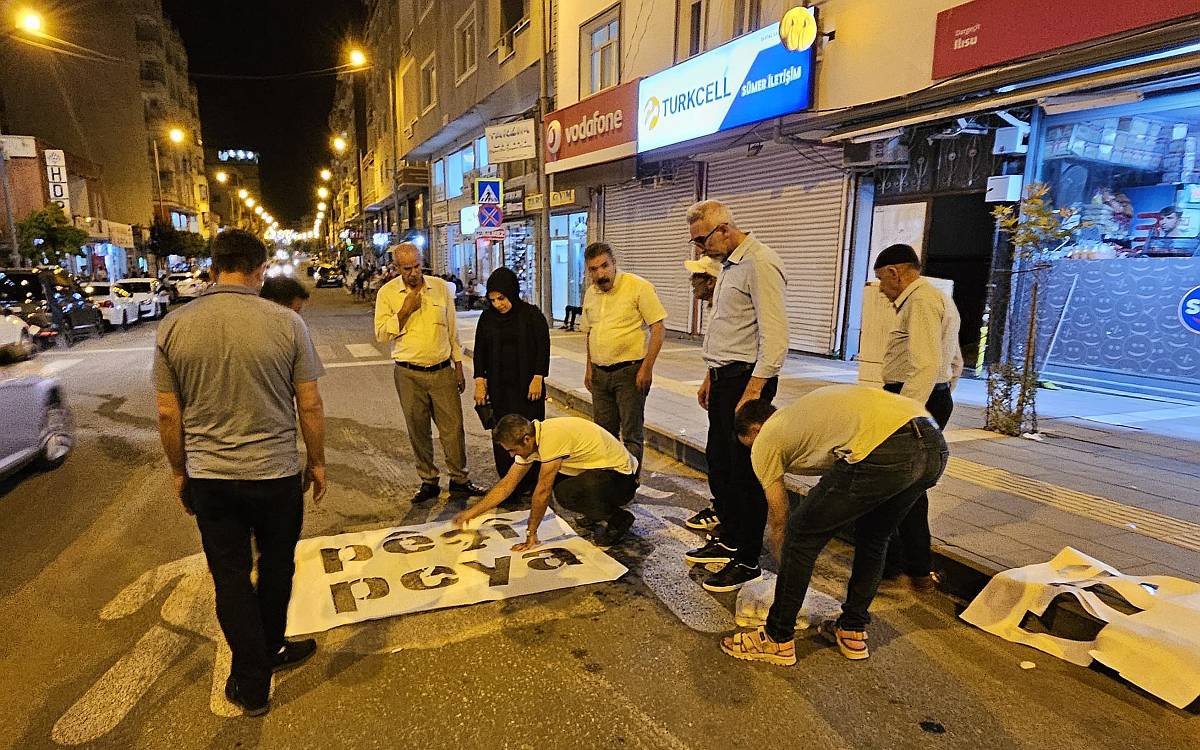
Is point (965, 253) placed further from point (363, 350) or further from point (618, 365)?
point (363, 350)

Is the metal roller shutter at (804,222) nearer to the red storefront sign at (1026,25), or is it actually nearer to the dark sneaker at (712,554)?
the red storefront sign at (1026,25)

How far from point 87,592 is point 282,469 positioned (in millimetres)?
2192

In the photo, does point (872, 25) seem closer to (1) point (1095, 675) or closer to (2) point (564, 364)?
(2) point (564, 364)

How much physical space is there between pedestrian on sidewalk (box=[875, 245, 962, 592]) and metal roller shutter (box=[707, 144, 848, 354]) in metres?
6.92

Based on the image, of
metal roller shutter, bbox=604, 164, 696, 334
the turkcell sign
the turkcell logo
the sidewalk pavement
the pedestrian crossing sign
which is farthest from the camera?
the pedestrian crossing sign

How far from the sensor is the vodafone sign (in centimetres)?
1395

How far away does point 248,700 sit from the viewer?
2.84m

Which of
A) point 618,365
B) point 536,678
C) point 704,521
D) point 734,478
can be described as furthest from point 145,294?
point 536,678

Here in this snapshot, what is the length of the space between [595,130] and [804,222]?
6.00 meters

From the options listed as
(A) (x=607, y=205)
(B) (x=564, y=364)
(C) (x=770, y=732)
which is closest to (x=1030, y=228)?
(C) (x=770, y=732)

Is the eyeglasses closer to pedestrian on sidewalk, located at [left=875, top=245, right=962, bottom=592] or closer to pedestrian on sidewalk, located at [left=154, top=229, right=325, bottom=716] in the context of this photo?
pedestrian on sidewalk, located at [left=875, top=245, right=962, bottom=592]

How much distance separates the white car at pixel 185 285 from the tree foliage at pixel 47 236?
3.93 m

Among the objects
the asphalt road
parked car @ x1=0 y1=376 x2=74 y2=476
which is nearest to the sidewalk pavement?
the asphalt road

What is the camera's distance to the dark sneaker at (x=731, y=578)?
399 cm
